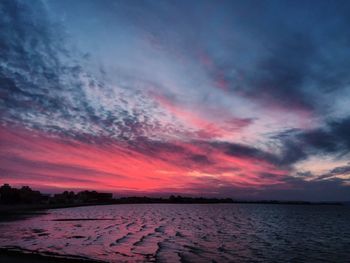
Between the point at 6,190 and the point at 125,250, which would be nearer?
the point at 125,250

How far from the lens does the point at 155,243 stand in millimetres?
37281

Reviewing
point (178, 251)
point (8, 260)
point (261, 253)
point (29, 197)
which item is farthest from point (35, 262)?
point (29, 197)

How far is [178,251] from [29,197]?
546 feet

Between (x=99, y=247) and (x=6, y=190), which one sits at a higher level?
(x=6, y=190)

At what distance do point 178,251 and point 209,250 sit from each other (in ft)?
12.2

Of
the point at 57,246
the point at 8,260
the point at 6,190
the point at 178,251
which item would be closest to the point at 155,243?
the point at 178,251

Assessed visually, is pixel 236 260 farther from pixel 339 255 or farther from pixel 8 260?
pixel 8 260

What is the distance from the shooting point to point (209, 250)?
33.5 m

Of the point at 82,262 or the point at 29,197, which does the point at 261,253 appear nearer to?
the point at 82,262

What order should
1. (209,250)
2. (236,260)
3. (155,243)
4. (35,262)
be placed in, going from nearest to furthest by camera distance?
(35,262)
(236,260)
(209,250)
(155,243)

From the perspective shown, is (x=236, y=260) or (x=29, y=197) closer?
(x=236, y=260)

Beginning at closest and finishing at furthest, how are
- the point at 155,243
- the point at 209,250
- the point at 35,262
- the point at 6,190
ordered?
1. the point at 35,262
2. the point at 209,250
3. the point at 155,243
4. the point at 6,190

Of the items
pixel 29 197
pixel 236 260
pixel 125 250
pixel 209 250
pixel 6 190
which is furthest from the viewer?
pixel 29 197

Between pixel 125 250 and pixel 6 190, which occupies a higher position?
pixel 6 190
